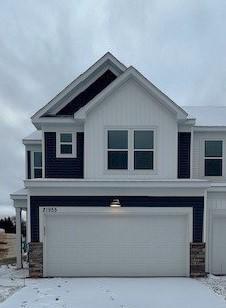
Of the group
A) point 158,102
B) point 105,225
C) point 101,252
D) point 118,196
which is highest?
point 158,102

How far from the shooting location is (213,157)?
1653 centimetres

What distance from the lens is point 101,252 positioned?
1391cm

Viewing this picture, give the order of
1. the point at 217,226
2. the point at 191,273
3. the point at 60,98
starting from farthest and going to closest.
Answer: the point at 60,98, the point at 217,226, the point at 191,273

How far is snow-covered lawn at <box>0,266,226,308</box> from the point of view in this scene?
983 cm

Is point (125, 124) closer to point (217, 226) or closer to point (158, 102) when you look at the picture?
point (158, 102)

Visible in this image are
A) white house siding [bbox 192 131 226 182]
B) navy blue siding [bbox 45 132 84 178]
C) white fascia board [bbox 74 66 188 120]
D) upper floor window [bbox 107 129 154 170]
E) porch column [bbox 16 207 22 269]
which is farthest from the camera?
white house siding [bbox 192 131 226 182]

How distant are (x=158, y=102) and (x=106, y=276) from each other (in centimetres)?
691

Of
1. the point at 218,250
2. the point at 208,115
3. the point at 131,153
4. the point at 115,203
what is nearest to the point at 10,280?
the point at 115,203

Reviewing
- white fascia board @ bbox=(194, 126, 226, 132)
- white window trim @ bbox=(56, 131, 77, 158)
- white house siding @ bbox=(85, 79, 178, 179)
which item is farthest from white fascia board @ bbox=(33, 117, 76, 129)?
white fascia board @ bbox=(194, 126, 226, 132)

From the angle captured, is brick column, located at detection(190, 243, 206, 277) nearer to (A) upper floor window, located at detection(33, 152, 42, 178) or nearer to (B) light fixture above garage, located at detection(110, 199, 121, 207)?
(B) light fixture above garage, located at detection(110, 199, 121, 207)

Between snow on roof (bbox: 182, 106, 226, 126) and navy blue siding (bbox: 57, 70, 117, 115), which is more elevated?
navy blue siding (bbox: 57, 70, 117, 115)

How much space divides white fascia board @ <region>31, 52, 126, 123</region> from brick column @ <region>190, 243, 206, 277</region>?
7902mm

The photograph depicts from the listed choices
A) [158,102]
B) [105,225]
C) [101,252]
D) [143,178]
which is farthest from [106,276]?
[158,102]

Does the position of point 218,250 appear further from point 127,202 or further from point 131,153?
point 131,153
